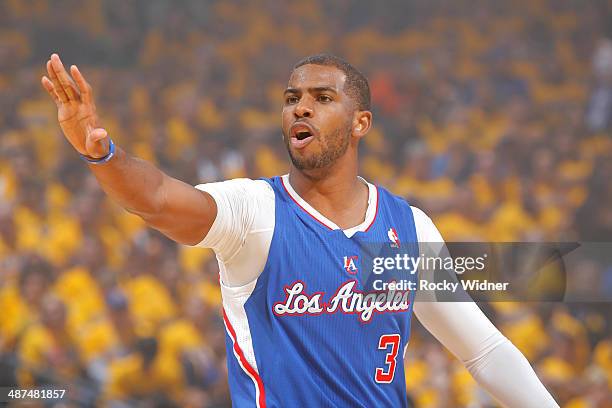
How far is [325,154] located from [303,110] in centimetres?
16

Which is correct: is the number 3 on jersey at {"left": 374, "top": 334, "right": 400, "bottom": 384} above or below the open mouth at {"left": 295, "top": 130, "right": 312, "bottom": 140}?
below

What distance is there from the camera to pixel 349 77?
111 inches

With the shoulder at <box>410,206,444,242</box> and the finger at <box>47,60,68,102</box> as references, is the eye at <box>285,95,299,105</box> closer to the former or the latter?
the shoulder at <box>410,206,444,242</box>

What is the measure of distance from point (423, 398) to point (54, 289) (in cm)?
265

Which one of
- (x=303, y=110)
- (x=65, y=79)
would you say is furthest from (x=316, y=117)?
(x=65, y=79)

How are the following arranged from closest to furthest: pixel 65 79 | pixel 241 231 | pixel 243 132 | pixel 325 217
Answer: pixel 65 79 → pixel 241 231 → pixel 325 217 → pixel 243 132

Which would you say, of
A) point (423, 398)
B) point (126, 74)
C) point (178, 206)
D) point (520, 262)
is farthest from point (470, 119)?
point (178, 206)

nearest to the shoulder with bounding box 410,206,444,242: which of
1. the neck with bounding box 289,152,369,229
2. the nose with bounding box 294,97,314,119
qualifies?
the neck with bounding box 289,152,369,229

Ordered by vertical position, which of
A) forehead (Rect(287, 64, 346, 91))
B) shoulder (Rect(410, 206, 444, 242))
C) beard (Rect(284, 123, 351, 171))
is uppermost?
forehead (Rect(287, 64, 346, 91))

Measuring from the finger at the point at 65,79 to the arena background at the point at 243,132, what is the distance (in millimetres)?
3828

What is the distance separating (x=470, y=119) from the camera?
6.60m

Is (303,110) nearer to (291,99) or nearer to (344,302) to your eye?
(291,99)

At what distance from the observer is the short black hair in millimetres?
2816

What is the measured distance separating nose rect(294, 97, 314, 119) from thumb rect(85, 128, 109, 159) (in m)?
0.79
